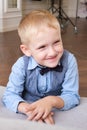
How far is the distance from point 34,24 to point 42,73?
0.18 m

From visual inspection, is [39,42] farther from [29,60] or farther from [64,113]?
[64,113]

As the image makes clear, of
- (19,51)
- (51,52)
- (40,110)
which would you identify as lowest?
(19,51)

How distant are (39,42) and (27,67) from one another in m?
0.13

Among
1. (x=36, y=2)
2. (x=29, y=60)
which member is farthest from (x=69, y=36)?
(x=29, y=60)

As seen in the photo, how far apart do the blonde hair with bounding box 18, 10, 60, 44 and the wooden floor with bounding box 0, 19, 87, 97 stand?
0.68 m

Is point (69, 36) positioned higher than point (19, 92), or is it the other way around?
point (19, 92)

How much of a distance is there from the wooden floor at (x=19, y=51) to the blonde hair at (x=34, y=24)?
0.68m

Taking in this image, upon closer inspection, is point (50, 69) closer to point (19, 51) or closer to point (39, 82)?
point (39, 82)

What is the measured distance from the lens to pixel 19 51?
8.62 feet

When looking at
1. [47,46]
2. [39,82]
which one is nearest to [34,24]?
[47,46]

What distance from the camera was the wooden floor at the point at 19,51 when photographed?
1.85m

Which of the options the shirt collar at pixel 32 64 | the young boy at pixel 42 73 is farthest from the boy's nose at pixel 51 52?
the shirt collar at pixel 32 64

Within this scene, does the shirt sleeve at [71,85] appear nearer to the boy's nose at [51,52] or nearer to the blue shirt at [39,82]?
the blue shirt at [39,82]

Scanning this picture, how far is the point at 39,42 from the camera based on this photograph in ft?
3.11
